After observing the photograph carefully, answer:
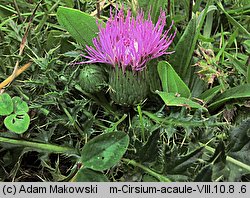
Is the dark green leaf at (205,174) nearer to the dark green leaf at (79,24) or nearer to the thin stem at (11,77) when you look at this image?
the dark green leaf at (79,24)

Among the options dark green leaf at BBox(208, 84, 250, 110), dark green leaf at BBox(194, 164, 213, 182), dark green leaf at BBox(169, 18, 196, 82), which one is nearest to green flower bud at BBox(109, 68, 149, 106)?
dark green leaf at BBox(169, 18, 196, 82)

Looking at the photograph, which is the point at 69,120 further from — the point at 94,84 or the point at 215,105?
the point at 215,105

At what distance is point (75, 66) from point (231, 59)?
58cm

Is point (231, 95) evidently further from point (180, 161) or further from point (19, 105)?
point (19, 105)

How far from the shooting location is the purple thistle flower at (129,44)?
4.95 ft

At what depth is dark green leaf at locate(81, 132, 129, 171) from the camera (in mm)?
1394

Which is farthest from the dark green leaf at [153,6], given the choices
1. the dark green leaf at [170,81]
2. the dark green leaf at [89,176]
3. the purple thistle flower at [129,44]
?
the dark green leaf at [89,176]

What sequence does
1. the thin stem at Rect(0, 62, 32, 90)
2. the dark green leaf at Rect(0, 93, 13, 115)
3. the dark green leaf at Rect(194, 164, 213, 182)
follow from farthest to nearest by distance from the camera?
the thin stem at Rect(0, 62, 32, 90) < the dark green leaf at Rect(0, 93, 13, 115) < the dark green leaf at Rect(194, 164, 213, 182)

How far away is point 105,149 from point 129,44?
36 centimetres

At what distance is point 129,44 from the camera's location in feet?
5.00

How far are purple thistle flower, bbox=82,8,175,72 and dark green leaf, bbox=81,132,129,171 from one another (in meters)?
0.24

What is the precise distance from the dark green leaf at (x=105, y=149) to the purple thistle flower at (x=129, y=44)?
24cm

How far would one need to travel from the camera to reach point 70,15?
1.60 metres

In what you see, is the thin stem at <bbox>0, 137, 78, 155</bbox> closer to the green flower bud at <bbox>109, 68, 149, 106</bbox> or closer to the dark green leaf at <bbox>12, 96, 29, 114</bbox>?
the dark green leaf at <bbox>12, 96, 29, 114</bbox>
